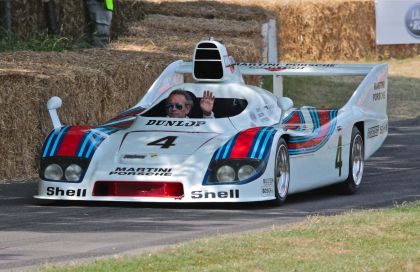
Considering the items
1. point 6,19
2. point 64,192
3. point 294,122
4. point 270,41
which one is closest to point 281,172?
point 294,122

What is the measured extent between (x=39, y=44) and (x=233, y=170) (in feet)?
23.4

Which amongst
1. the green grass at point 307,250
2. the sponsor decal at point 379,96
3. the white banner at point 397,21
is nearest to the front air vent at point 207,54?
the sponsor decal at point 379,96

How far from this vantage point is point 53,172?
11977 millimetres

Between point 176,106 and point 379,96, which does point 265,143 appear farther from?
point 379,96

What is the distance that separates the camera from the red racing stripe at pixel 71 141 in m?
12.0

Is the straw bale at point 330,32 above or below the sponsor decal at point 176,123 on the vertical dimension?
below

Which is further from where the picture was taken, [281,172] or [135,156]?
[281,172]

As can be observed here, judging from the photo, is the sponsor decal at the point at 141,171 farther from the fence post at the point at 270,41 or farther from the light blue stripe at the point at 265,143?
the fence post at the point at 270,41

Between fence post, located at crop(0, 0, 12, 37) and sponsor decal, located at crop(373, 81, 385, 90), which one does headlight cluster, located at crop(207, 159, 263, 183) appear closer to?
sponsor decal, located at crop(373, 81, 385, 90)

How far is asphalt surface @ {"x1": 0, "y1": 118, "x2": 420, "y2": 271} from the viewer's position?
9281mm

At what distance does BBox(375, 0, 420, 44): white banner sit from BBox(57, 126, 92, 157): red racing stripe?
17116 mm

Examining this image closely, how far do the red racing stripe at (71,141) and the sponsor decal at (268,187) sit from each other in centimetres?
169

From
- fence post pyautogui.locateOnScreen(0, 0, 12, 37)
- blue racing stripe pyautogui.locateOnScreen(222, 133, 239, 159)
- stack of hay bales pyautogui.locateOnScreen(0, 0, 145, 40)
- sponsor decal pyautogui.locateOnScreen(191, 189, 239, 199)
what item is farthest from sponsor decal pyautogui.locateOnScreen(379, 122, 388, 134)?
stack of hay bales pyautogui.locateOnScreen(0, 0, 145, 40)

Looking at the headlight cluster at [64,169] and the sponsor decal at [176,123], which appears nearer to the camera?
the headlight cluster at [64,169]
